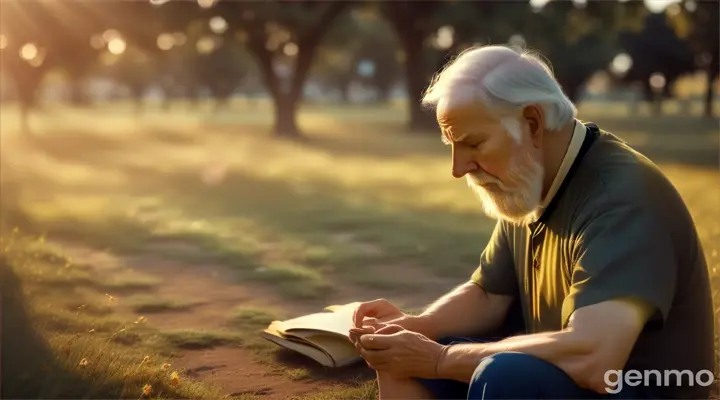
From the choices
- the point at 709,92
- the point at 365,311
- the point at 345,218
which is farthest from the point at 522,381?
the point at 709,92

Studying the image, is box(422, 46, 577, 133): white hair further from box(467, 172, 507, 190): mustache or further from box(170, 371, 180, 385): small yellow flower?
box(170, 371, 180, 385): small yellow flower

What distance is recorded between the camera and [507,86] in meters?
2.79

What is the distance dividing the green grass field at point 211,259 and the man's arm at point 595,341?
1.73 metres

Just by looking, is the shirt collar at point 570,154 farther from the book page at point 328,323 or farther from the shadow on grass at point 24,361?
the shadow on grass at point 24,361

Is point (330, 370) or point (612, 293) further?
point (330, 370)

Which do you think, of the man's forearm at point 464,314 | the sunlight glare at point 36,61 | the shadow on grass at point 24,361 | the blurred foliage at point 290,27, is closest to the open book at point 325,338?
the man's forearm at point 464,314

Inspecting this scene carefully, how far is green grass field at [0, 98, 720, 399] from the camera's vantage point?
4.52 m

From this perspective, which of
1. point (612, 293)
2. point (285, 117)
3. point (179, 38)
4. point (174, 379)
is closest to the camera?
point (612, 293)

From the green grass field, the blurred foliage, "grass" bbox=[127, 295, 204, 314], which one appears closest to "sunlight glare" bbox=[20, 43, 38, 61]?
the blurred foliage

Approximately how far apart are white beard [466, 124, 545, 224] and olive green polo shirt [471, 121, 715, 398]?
53 mm

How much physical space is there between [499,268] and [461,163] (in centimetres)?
63

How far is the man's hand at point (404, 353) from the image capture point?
293cm

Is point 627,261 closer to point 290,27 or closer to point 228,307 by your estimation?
point 228,307

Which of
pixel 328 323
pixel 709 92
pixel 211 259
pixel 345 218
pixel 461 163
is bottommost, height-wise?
pixel 709 92
